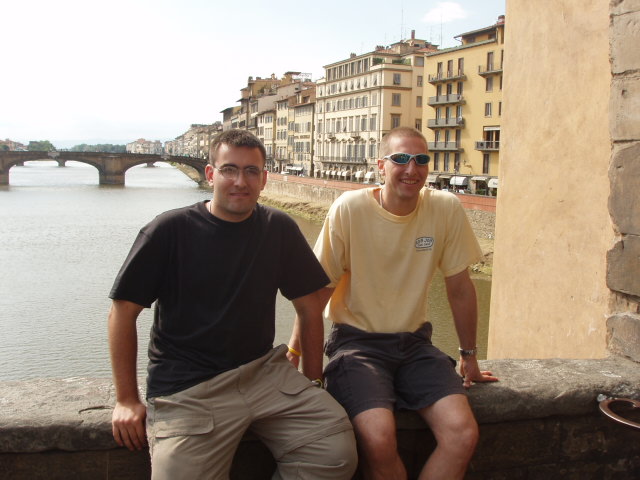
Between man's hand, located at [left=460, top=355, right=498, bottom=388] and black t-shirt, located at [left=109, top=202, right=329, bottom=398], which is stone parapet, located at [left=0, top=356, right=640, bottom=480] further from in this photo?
black t-shirt, located at [left=109, top=202, right=329, bottom=398]

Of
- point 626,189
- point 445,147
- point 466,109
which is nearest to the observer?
point 626,189

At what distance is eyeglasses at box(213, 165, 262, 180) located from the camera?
1.84m

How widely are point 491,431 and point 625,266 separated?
31.9 inches

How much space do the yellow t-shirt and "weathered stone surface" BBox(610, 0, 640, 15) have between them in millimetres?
991

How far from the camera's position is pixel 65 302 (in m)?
13.0

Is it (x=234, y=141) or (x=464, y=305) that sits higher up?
(x=234, y=141)

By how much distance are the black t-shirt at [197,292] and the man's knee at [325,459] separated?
0.93ft

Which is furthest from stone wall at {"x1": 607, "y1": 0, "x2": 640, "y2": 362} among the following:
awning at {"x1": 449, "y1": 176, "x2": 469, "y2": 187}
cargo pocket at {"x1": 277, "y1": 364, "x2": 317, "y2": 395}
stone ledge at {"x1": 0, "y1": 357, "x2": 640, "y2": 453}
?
awning at {"x1": 449, "y1": 176, "x2": 469, "y2": 187}

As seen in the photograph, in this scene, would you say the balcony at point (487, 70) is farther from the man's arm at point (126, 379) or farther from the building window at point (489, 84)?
the man's arm at point (126, 379)

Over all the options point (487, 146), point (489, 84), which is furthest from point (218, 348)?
point (489, 84)

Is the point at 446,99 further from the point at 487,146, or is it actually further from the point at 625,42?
the point at 625,42

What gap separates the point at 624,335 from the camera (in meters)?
2.39

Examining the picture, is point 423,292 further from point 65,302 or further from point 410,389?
point 65,302

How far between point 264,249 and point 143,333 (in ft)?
28.6
